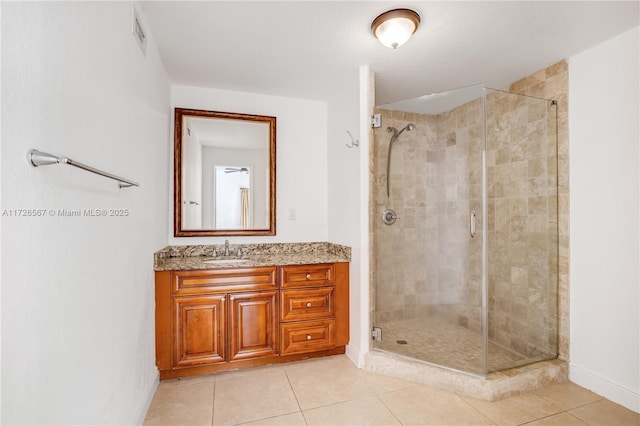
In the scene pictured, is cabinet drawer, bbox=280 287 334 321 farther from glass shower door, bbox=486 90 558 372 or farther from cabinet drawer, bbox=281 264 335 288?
glass shower door, bbox=486 90 558 372

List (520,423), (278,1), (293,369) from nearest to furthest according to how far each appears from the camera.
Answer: (278,1) < (520,423) < (293,369)

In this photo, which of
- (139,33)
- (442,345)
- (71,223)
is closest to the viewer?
(71,223)

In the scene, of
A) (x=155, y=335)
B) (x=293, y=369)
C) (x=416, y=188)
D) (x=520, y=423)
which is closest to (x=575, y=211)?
(x=416, y=188)

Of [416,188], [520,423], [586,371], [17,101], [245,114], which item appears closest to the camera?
[17,101]

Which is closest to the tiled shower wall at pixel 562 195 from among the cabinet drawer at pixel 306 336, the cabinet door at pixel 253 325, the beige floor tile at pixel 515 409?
the beige floor tile at pixel 515 409

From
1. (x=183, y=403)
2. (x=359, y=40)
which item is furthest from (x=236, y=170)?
(x=183, y=403)

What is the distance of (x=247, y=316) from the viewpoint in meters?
2.37

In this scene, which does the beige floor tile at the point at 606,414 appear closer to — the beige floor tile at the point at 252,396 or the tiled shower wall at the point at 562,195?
the tiled shower wall at the point at 562,195

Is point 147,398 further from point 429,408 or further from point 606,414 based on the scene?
point 606,414

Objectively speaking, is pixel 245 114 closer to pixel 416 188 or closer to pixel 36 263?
pixel 416 188

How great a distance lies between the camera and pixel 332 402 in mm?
1976

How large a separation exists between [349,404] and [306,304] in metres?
0.78

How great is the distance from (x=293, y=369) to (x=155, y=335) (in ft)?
3.33

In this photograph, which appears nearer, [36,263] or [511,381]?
[36,263]
